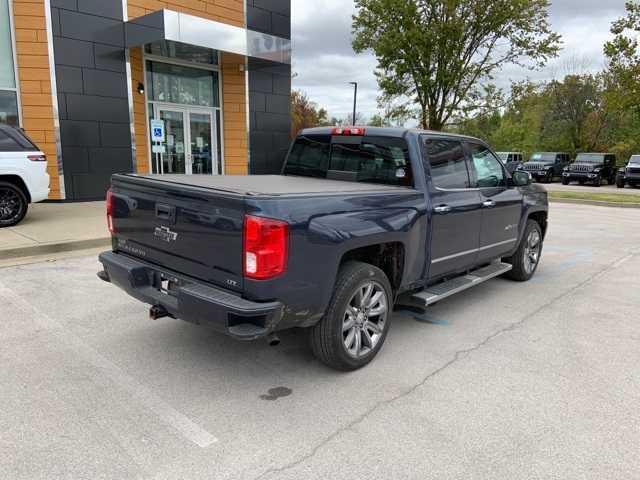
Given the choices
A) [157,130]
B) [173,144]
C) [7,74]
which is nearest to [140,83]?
[157,130]

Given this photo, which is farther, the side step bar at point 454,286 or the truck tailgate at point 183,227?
the side step bar at point 454,286

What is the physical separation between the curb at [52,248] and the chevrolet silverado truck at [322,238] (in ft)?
11.9

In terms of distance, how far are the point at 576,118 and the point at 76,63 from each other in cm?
3949

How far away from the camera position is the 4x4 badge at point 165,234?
349 cm

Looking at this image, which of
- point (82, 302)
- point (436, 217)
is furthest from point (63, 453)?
point (436, 217)

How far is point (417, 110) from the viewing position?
24234 millimetres

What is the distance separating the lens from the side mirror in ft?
18.8

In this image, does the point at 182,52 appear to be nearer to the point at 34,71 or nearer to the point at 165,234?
the point at 34,71

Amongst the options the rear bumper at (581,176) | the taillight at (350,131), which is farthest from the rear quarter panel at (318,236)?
the rear bumper at (581,176)

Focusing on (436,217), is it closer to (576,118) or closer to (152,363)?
(152,363)

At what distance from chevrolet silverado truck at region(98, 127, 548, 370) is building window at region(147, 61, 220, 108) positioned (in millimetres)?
9935

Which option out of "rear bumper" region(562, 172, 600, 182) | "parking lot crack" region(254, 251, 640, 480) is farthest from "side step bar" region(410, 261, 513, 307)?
"rear bumper" region(562, 172, 600, 182)

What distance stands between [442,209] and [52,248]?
5900 mm

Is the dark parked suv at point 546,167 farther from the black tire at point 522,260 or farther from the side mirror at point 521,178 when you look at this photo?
the side mirror at point 521,178
